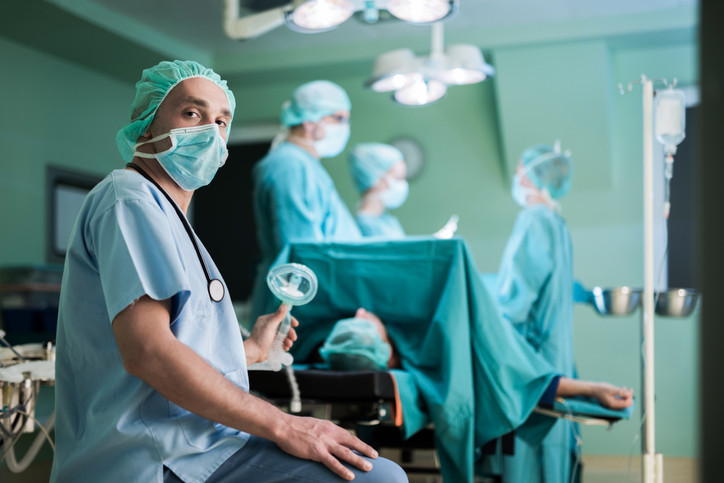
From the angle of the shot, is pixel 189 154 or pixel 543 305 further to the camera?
pixel 543 305

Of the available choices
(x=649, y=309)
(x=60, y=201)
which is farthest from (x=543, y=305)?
(x=60, y=201)

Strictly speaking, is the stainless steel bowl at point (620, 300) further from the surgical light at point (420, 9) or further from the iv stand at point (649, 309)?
the surgical light at point (420, 9)

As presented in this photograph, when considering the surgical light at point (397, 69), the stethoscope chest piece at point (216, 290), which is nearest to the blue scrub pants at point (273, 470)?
the stethoscope chest piece at point (216, 290)

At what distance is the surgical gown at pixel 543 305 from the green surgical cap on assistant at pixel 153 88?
201 cm

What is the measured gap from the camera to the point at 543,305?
10.6 feet

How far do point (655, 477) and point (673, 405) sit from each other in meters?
2.98

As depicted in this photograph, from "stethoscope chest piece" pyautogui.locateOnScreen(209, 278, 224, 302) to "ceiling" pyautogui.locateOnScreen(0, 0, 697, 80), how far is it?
3432 millimetres

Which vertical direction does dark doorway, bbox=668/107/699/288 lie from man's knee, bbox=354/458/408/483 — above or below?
above

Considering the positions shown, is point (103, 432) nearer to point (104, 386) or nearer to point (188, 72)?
point (104, 386)

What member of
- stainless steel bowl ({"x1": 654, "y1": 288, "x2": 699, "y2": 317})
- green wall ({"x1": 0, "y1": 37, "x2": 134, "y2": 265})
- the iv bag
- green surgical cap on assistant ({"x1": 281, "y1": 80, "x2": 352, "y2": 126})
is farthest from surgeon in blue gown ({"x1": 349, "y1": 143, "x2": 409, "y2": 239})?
the iv bag

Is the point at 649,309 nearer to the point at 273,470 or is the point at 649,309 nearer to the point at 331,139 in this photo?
the point at 273,470

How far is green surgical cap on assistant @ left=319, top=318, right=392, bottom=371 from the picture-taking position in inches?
94.5

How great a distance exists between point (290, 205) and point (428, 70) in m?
1.05

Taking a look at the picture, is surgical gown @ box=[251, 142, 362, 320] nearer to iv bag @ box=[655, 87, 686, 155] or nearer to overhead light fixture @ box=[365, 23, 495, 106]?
overhead light fixture @ box=[365, 23, 495, 106]
